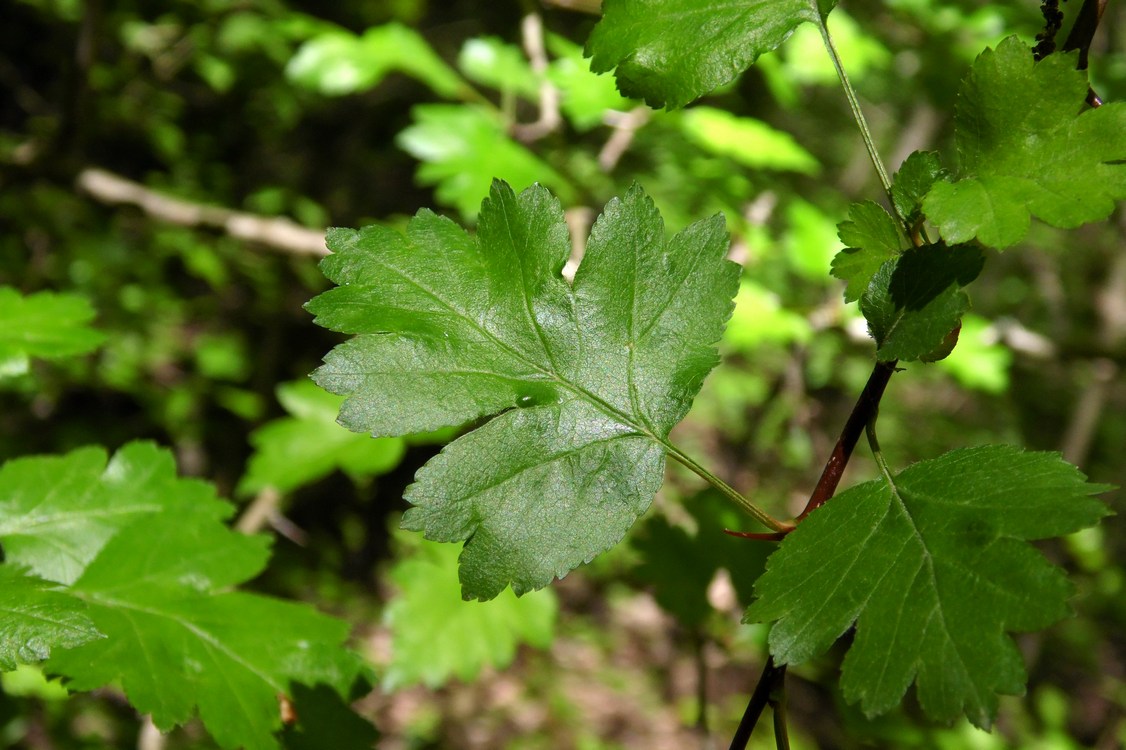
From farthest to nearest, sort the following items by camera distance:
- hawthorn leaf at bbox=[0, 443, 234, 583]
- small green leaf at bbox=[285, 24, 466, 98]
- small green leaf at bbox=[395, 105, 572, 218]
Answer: small green leaf at bbox=[285, 24, 466, 98], small green leaf at bbox=[395, 105, 572, 218], hawthorn leaf at bbox=[0, 443, 234, 583]

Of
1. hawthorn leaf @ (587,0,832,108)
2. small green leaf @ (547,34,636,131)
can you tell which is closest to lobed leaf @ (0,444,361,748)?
hawthorn leaf @ (587,0,832,108)

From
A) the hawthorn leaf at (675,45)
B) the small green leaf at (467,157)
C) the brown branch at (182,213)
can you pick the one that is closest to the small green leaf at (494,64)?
the small green leaf at (467,157)

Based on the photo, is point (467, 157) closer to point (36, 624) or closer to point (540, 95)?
point (540, 95)

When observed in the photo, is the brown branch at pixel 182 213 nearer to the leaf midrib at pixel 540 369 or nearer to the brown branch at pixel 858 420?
the leaf midrib at pixel 540 369

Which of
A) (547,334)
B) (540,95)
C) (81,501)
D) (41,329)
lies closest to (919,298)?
(547,334)

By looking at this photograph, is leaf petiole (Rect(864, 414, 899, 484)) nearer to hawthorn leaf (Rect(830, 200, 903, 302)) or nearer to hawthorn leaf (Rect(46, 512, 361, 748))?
hawthorn leaf (Rect(830, 200, 903, 302))

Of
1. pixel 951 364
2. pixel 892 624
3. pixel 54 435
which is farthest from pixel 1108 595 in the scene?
pixel 54 435

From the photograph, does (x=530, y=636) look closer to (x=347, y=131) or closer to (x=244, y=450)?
(x=244, y=450)
